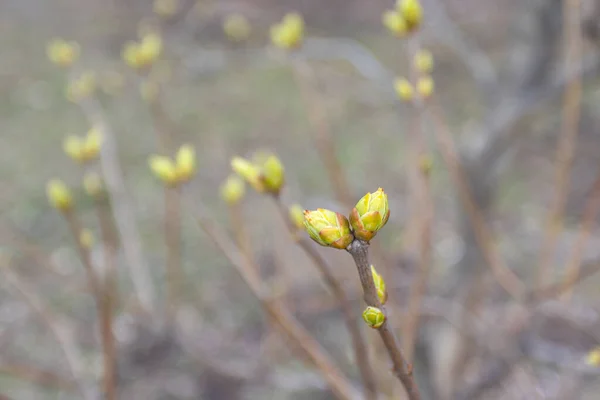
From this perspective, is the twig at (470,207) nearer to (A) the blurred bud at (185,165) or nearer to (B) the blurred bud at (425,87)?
(B) the blurred bud at (425,87)

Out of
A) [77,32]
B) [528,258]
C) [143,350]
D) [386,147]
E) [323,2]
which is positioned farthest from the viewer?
[323,2]

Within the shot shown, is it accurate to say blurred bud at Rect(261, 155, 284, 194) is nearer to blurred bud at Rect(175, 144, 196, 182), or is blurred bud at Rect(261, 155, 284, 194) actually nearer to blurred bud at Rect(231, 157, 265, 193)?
blurred bud at Rect(231, 157, 265, 193)

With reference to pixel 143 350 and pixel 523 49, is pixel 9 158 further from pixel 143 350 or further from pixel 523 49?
pixel 523 49

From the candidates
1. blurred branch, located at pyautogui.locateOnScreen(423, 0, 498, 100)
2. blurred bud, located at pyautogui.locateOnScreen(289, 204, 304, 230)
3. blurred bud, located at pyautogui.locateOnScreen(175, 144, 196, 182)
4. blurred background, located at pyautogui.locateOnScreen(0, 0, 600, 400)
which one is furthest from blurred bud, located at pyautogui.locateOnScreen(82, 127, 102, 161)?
blurred branch, located at pyautogui.locateOnScreen(423, 0, 498, 100)

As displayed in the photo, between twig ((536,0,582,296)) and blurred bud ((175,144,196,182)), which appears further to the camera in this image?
twig ((536,0,582,296))

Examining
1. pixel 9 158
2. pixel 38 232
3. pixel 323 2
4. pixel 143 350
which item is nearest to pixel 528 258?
pixel 143 350

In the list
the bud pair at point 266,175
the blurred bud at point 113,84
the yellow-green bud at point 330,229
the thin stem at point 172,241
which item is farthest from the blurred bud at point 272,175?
the blurred bud at point 113,84

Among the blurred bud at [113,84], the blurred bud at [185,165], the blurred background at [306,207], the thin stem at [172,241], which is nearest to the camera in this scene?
the blurred bud at [185,165]
